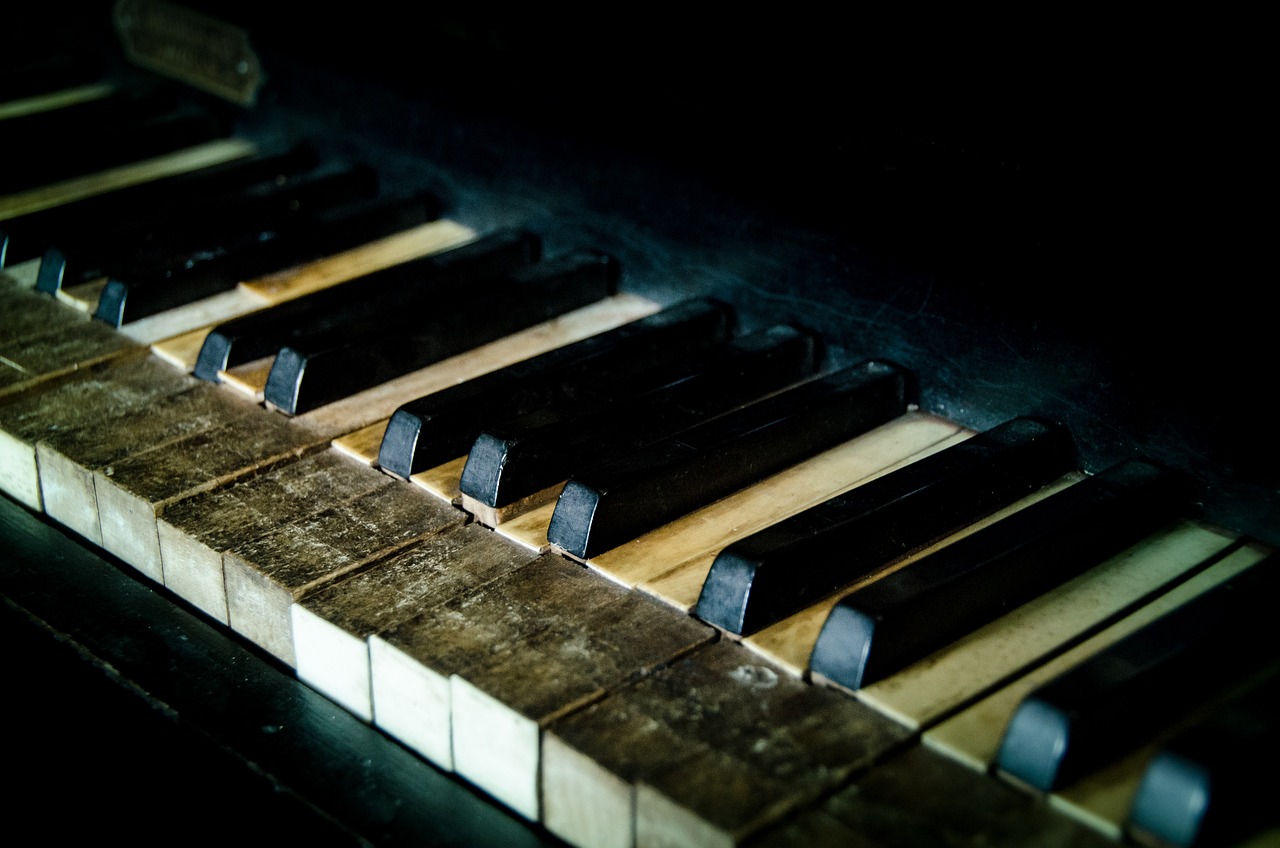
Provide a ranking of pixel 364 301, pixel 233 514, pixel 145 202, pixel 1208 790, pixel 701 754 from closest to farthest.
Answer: pixel 1208 790 < pixel 701 754 < pixel 233 514 < pixel 364 301 < pixel 145 202

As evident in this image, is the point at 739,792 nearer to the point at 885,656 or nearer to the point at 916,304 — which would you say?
the point at 885,656

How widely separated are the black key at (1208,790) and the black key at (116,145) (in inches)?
86.2

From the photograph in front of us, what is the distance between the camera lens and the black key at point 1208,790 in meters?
1.18

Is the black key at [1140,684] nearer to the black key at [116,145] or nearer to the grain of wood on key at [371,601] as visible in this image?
the grain of wood on key at [371,601]

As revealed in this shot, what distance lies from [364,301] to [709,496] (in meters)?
0.73

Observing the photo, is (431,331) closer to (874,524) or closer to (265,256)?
(265,256)

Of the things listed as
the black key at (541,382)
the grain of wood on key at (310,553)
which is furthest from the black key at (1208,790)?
the black key at (541,382)

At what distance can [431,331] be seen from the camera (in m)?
2.09

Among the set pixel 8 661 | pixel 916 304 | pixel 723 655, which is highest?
pixel 916 304

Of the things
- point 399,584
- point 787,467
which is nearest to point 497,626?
point 399,584

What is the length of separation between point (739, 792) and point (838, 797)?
0.09 metres

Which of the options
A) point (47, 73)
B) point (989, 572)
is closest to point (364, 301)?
point (989, 572)

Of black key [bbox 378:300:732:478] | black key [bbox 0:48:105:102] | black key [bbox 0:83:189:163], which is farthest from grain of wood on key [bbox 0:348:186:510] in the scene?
black key [bbox 0:48:105:102]

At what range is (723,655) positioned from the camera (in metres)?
1.45
